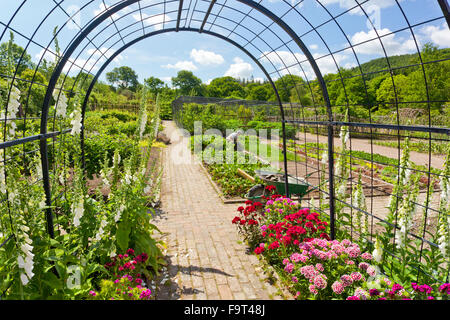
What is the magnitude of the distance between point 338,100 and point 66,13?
41.7m

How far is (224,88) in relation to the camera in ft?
256

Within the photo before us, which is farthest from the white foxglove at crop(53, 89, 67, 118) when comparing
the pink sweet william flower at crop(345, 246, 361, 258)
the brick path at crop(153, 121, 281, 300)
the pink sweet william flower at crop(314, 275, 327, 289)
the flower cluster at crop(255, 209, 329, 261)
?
the pink sweet william flower at crop(345, 246, 361, 258)

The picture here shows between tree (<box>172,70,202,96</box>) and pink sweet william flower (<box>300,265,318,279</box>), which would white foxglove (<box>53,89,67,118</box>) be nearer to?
pink sweet william flower (<box>300,265,318,279</box>)

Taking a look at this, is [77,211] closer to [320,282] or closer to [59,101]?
[59,101]

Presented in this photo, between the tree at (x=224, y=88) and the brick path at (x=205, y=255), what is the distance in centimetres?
7244

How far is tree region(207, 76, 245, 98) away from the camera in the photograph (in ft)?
254

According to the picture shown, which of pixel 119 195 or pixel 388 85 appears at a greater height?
pixel 388 85

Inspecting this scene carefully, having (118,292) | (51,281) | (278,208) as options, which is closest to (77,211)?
(51,281)

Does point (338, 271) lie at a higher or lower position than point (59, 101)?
lower

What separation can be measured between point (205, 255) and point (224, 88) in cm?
7747

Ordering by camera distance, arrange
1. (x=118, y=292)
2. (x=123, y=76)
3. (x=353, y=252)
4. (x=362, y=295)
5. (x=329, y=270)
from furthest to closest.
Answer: (x=123, y=76) < (x=329, y=270) < (x=353, y=252) < (x=118, y=292) < (x=362, y=295)
